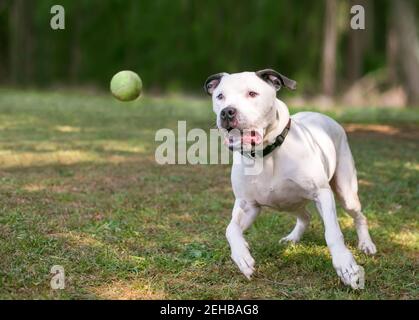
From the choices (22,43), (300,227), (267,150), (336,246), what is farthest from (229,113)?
(22,43)

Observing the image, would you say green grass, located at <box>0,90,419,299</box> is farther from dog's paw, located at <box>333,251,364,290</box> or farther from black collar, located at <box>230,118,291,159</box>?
black collar, located at <box>230,118,291,159</box>

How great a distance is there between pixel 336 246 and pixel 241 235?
0.64m

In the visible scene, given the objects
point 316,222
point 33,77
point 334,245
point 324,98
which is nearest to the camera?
point 334,245

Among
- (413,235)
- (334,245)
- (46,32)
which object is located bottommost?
(413,235)

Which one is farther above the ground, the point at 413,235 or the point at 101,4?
the point at 101,4

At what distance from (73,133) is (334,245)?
7.15 metres

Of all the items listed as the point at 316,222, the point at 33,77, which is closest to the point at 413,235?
the point at 316,222

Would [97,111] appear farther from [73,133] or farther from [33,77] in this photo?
[33,77]

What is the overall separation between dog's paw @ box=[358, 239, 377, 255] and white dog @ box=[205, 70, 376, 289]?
2.58 ft

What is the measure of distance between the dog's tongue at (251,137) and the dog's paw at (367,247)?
152cm

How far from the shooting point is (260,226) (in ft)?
19.0

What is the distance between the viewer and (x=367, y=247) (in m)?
5.11

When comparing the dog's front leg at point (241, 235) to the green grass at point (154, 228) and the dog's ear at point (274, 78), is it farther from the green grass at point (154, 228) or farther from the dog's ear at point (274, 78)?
the dog's ear at point (274, 78)

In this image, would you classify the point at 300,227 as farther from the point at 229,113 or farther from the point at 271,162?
the point at 229,113
